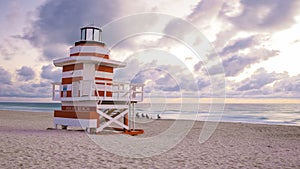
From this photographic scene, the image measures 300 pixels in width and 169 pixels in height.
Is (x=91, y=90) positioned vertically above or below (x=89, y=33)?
below

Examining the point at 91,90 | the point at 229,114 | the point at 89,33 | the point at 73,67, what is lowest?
the point at 229,114

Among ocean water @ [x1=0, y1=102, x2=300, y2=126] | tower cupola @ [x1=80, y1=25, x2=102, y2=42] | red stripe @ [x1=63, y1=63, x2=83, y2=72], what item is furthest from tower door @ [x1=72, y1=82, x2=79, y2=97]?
ocean water @ [x1=0, y1=102, x2=300, y2=126]

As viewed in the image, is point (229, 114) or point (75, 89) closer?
point (75, 89)

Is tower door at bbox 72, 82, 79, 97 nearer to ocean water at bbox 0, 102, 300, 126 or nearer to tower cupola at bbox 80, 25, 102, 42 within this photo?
tower cupola at bbox 80, 25, 102, 42

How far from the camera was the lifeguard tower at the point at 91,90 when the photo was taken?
1248 cm

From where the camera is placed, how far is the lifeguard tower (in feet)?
40.9

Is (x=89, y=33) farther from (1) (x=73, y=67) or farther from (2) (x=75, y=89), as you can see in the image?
(2) (x=75, y=89)

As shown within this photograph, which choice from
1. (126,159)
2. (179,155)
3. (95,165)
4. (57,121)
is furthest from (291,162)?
(57,121)

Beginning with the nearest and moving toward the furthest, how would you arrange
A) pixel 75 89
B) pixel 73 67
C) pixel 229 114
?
pixel 75 89 → pixel 73 67 → pixel 229 114

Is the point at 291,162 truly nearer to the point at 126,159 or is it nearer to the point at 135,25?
the point at 126,159

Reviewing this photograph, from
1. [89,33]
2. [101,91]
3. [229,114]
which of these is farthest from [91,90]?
[229,114]

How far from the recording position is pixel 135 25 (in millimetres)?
10711

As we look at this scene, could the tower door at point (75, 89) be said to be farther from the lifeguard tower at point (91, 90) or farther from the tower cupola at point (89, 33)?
the tower cupola at point (89, 33)

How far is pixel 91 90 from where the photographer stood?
39.9ft
